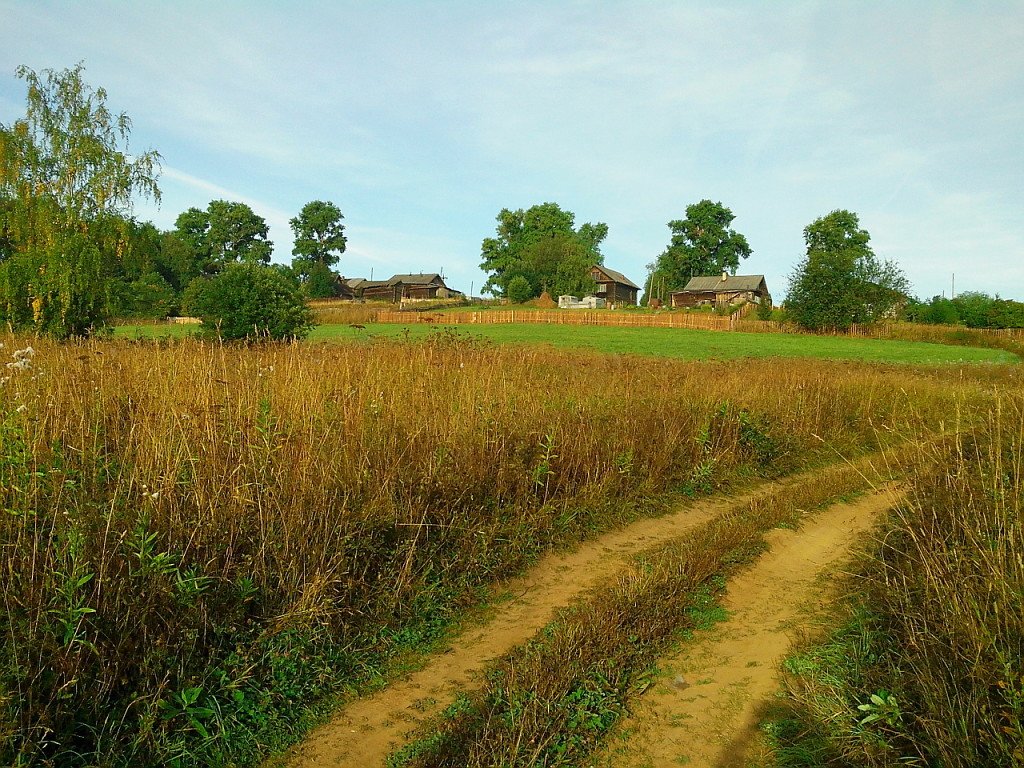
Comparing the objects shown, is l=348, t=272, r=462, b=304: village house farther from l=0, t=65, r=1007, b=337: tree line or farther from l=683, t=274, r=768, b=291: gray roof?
l=683, t=274, r=768, b=291: gray roof

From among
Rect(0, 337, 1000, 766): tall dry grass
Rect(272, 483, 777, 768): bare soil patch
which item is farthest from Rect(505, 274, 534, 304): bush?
Rect(272, 483, 777, 768): bare soil patch

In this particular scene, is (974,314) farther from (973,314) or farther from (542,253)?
(542,253)

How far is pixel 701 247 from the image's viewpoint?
98562 mm

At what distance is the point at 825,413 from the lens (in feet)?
35.7

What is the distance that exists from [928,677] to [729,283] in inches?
3557

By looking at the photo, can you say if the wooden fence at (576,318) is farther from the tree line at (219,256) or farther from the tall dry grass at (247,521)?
the tall dry grass at (247,521)

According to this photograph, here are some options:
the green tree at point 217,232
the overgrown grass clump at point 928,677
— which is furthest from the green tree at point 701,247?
the overgrown grass clump at point 928,677

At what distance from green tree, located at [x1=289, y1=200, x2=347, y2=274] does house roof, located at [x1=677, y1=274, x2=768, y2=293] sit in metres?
54.1

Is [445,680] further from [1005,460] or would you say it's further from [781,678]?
[1005,460]

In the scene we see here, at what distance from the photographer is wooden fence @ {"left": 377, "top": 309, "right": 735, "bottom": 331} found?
56.0 m

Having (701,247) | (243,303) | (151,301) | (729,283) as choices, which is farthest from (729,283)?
(243,303)

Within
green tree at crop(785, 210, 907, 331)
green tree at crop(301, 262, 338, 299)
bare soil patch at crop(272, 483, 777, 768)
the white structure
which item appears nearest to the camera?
bare soil patch at crop(272, 483, 777, 768)

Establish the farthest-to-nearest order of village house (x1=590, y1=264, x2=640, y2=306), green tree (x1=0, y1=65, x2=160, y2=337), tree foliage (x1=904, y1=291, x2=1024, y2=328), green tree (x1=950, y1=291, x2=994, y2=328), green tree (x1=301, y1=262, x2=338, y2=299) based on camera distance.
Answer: village house (x1=590, y1=264, x2=640, y2=306) < green tree (x1=301, y1=262, x2=338, y2=299) < green tree (x1=950, y1=291, x2=994, y2=328) < tree foliage (x1=904, y1=291, x2=1024, y2=328) < green tree (x1=0, y1=65, x2=160, y2=337)

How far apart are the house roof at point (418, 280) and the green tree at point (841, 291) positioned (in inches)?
2421
